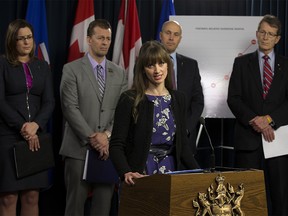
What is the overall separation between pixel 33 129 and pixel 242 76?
187cm

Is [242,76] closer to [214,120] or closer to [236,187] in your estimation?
[214,120]

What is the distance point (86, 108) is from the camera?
5.07 meters

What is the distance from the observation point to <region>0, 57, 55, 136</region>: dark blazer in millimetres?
4688

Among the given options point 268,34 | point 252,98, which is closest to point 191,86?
point 252,98

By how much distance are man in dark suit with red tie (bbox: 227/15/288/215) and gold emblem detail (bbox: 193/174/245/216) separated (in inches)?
89.8

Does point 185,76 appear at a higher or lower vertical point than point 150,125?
higher

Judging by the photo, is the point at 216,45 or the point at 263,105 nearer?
the point at 263,105

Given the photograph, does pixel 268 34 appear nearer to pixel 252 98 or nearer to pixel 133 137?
pixel 252 98

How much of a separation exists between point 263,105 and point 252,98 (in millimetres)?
114

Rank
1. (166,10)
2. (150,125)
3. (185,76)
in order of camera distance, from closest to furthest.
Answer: (150,125) < (185,76) < (166,10)

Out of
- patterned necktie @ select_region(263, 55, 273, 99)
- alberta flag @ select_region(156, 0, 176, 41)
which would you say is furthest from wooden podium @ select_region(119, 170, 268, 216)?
alberta flag @ select_region(156, 0, 176, 41)

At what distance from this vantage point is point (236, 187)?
2.76 meters

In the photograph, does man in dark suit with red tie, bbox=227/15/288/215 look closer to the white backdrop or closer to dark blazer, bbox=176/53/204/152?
dark blazer, bbox=176/53/204/152

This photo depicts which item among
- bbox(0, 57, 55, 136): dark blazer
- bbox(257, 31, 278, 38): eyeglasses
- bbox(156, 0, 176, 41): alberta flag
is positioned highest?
bbox(156, 0, 176, 41): alberta flag
